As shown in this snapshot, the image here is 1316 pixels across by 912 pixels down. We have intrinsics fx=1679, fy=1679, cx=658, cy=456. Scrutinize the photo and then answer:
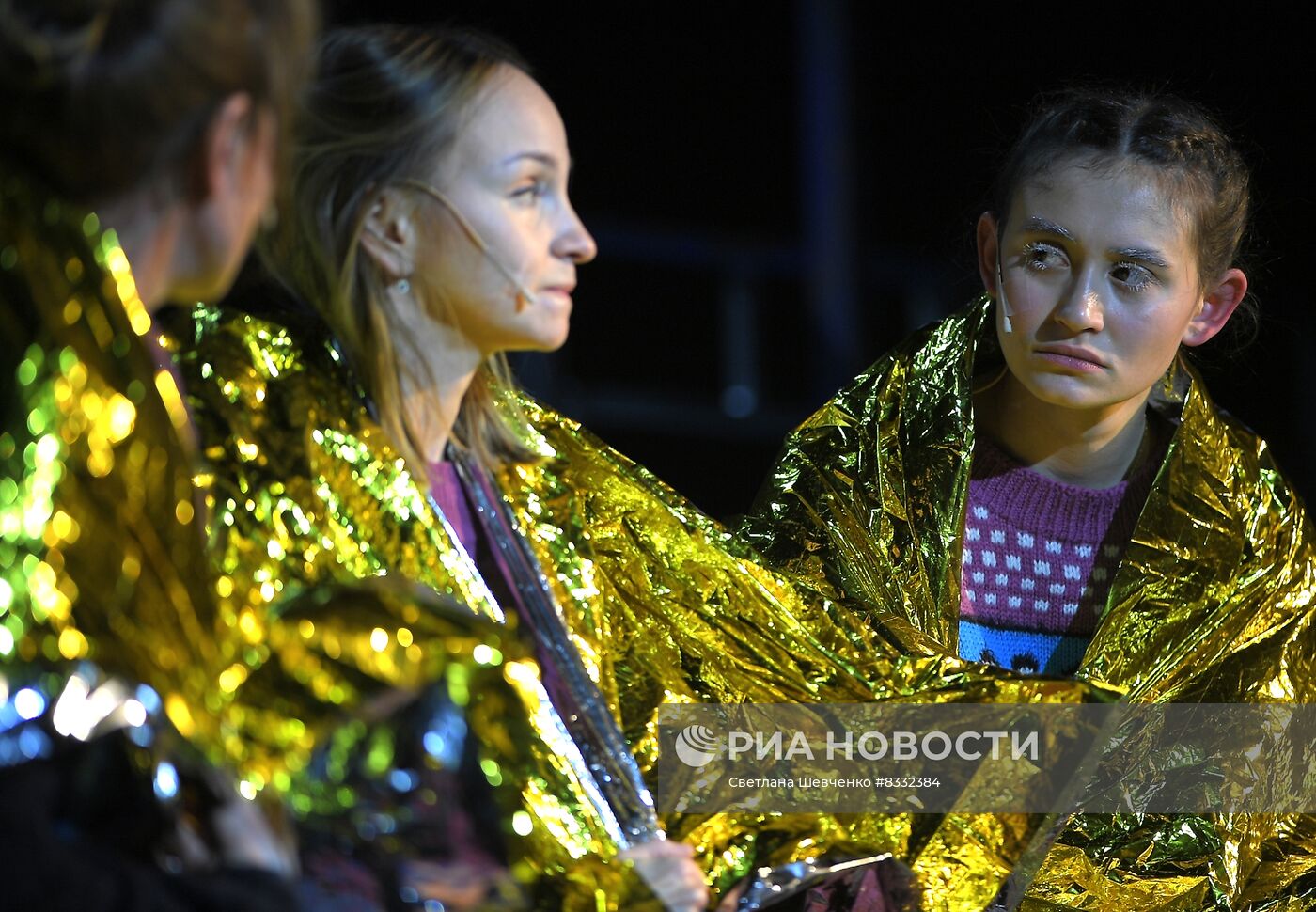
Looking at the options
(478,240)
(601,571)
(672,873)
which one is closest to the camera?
(672,873)

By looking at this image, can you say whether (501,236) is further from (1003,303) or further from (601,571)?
(1003,303)

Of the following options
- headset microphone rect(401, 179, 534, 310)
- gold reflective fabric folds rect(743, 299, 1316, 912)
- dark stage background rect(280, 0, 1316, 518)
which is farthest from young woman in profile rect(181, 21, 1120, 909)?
dark stage background rect(280, 0, 1316, 518)

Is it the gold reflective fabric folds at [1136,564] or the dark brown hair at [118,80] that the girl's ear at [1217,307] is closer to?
the gold reflective fabric folds at [1136,564]

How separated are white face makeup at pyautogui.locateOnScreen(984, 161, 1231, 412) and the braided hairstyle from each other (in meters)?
0.02

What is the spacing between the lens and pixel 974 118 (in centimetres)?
247

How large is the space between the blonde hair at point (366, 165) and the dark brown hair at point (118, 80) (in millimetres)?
365

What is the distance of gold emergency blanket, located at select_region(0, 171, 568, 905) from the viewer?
684mm

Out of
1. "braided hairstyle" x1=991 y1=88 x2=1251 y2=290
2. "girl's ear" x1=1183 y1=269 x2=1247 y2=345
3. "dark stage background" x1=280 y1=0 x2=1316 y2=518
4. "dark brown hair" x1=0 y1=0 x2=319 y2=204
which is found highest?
"dark brown hair" x1=0 y1=0 x2=319 y2=204

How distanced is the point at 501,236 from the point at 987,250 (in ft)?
1.79

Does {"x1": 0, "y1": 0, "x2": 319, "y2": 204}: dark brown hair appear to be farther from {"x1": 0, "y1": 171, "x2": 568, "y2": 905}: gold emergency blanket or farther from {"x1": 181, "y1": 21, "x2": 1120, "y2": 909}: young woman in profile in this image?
{"x1": 181, "y1": 21, "x2": 1120, "y2": 909}: young woman in profile

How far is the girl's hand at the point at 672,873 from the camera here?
973 mm

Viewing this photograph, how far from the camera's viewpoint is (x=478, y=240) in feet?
3.65

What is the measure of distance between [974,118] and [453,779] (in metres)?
1.92

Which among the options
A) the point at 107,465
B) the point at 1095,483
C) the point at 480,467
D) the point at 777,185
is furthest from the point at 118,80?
the point at 777,185
